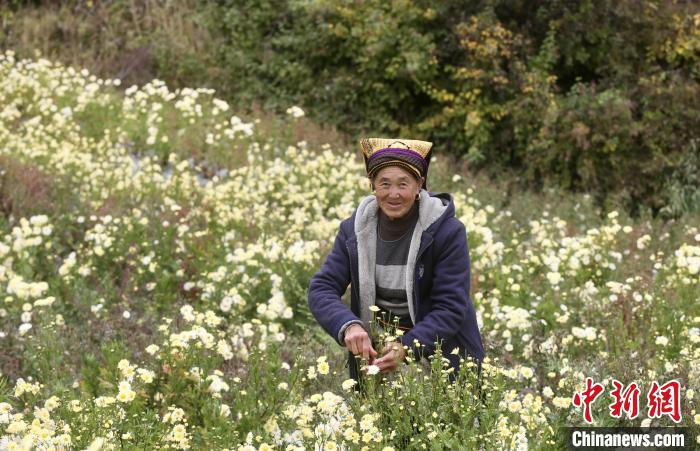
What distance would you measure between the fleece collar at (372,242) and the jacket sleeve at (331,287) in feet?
0.34

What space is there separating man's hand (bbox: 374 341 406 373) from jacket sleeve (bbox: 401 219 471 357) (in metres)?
0.11

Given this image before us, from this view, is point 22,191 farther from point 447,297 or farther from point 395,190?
point 447,297

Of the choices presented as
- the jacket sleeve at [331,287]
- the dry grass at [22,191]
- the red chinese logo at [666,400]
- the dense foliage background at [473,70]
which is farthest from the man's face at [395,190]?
the dense foliage background at [473,70]

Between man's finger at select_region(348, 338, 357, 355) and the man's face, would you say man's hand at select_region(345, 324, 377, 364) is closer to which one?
man's finger at select_region(348, 338, 357, 355)

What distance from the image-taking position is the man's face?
329 cm

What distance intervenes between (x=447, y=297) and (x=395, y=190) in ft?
1.50

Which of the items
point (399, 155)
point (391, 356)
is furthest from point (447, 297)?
point (399, 155)

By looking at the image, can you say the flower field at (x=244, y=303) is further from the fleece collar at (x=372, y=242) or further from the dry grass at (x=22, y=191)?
the fleece collar at (x=372, y=242)

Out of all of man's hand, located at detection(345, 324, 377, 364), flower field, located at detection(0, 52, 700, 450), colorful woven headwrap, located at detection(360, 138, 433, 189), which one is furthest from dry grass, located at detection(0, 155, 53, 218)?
man's hand, located at detection(345, 324, 377, 364)

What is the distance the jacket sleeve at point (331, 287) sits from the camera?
3.31 meters

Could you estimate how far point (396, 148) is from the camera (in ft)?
10.8

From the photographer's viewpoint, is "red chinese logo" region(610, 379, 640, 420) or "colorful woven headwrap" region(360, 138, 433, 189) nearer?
"colorful woven headwrap" region(360, 138, 433, 189)

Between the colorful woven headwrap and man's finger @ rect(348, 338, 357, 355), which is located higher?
the colorful woven headwrap

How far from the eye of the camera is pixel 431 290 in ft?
11.0
